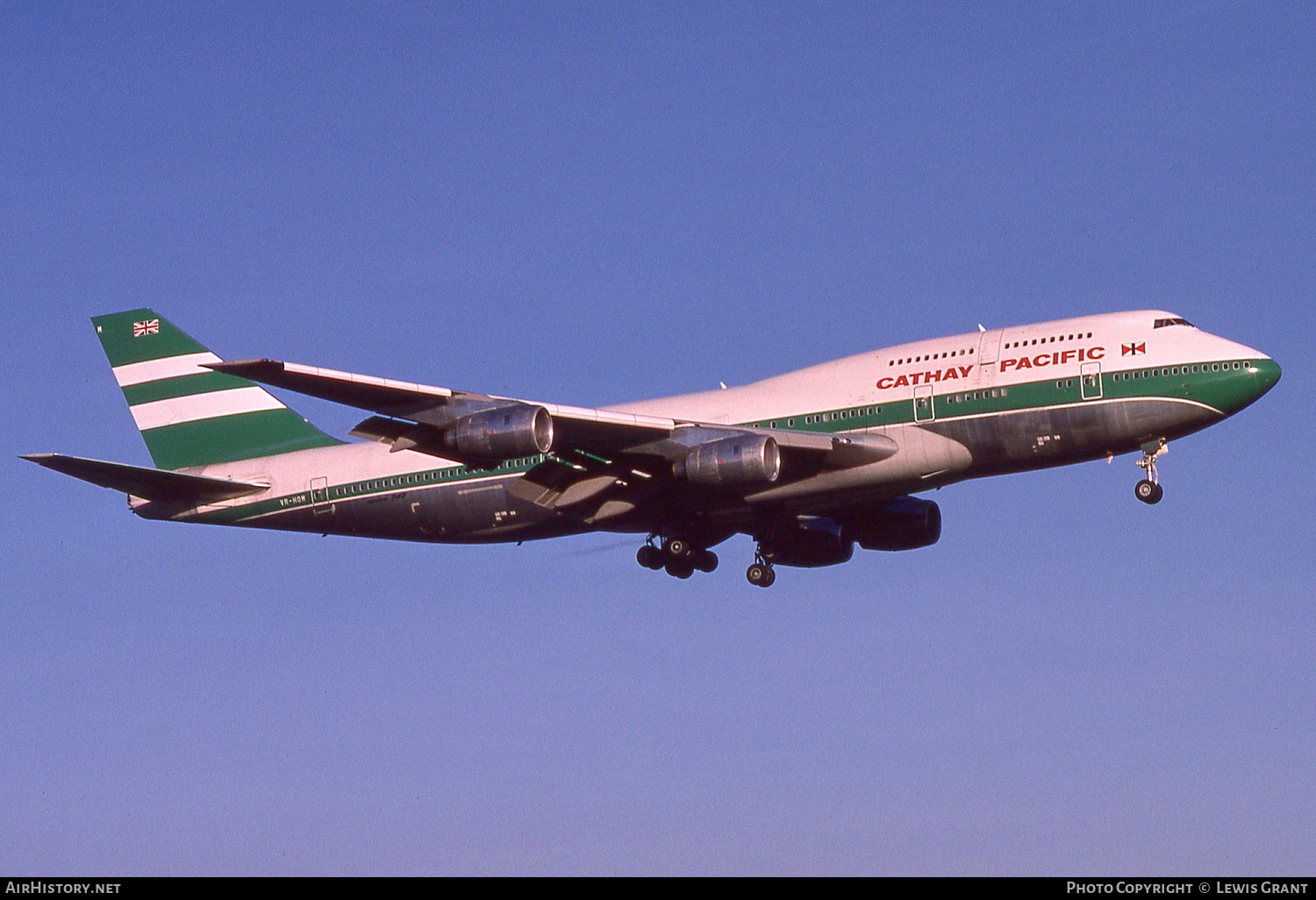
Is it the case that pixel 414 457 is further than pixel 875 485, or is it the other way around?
pixel 414 457

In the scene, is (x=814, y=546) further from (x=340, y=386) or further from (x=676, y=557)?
(x=340, y=386)

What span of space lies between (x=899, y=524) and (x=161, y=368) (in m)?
25.8

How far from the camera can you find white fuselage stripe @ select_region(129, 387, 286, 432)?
56.2m

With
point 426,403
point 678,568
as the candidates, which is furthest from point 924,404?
point 426,403

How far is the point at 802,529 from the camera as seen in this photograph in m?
51.9

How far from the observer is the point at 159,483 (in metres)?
52.0

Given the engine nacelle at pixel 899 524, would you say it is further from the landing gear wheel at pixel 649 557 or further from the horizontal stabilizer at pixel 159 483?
the horizontal stabilizer at pixel 159 483

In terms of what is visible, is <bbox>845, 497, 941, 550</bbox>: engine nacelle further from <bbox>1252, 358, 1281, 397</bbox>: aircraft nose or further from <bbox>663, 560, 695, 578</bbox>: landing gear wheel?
<bbox>1252, 358, 1281, 397</bbox>: aircraft nose

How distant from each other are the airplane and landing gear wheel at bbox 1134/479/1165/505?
0.05 m

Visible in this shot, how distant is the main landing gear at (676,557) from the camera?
49812mm

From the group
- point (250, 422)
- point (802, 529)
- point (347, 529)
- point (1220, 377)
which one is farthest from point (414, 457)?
point (1220, 377)

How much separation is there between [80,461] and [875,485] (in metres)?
22.2

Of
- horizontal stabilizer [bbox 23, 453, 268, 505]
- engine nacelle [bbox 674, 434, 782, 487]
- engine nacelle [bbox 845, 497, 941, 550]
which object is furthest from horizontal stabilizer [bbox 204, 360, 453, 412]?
engine nacelle [bbox 845, 497, 941, 550]
